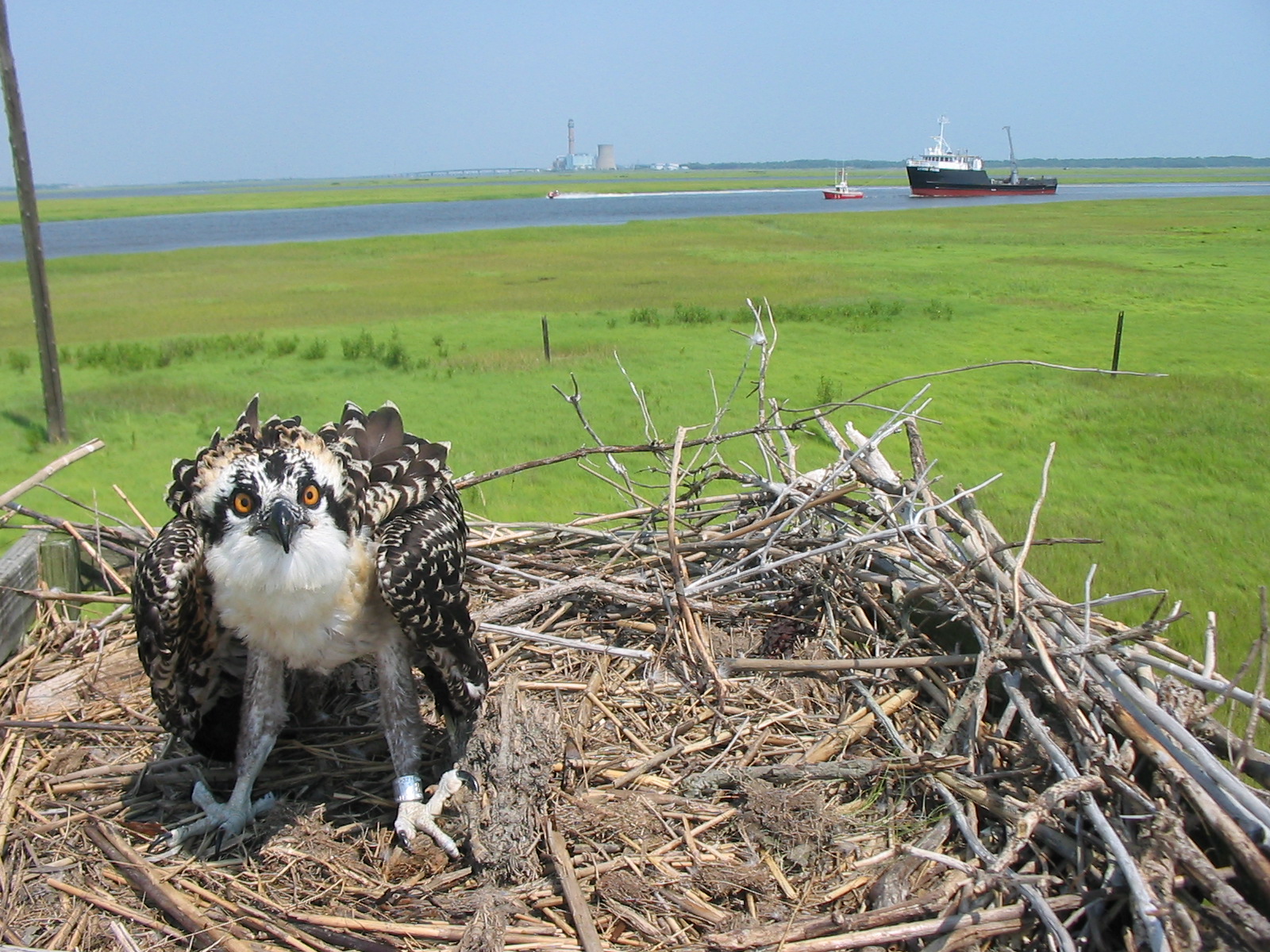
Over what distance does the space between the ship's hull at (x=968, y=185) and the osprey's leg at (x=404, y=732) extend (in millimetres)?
71863

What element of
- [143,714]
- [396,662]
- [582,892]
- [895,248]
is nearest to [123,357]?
[143,714]

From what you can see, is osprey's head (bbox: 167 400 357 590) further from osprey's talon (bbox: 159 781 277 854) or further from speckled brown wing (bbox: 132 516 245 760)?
osprey's talon (bbox: 159 781 277 854)

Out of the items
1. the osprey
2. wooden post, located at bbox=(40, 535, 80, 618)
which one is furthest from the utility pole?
the osprey

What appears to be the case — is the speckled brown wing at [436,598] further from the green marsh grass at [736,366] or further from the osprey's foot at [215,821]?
the green marsh grass at [736,366]

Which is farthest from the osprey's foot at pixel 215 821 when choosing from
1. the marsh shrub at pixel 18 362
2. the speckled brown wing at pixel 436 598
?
the marsh shrub at pixel 18 362

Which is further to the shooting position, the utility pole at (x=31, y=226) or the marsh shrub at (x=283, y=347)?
the marsh shrub at (x=283, y=347)

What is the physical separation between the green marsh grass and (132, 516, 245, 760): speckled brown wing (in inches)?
92.3

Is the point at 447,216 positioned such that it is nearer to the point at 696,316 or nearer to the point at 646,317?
the point at 646,317

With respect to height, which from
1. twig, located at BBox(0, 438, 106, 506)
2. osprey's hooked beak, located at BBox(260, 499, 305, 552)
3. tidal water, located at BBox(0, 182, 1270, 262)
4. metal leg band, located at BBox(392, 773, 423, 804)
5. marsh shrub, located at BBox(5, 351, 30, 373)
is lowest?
metal leg band, located at BBox(392, 773, 423, 804)

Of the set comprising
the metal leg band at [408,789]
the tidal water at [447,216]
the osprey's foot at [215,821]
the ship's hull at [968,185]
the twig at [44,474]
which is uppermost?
the ship's hull at [968,185]

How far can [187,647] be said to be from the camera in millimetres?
3316

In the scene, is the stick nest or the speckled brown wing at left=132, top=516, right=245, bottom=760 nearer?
the stick nest

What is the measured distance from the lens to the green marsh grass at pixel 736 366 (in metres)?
7.71

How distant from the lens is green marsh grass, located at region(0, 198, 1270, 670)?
771 centimetres
